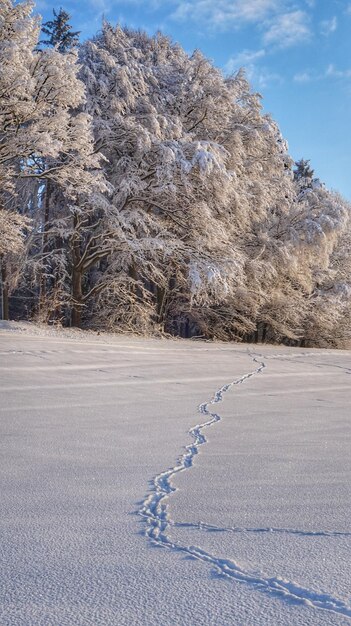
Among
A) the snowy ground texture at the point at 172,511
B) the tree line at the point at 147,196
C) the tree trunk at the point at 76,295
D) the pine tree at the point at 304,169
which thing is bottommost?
the snowy ground texture at the point at 172,511

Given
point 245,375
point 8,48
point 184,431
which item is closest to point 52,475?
point 184,431

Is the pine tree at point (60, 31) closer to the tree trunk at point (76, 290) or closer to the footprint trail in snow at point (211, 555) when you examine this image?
the tree trunk at point (76, 290)

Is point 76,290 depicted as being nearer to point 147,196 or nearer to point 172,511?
point 147,196

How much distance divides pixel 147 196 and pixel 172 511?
16.1 metres

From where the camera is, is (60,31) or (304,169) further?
(304,169)

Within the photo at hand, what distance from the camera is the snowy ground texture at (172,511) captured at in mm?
1978

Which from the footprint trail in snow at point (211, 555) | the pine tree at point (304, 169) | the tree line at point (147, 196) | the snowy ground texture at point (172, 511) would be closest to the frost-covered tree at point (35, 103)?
the tree line at point (147, 196)

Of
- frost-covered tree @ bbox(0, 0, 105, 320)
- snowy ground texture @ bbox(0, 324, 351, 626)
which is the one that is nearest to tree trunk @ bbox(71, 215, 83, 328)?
frost-covered tree @ bbox(0, 0, 105, 320)

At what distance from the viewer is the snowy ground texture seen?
6.49 feet

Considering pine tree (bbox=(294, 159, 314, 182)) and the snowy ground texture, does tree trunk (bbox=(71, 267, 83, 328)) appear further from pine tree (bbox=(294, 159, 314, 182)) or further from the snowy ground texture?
pine tree (bbox=(294, 159, 314, 182))

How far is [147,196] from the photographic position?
1831 centimetres

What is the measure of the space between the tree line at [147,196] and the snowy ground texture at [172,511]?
8.95 m

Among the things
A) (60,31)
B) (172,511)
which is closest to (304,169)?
(60,31)

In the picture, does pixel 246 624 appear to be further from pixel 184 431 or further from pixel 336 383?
pixel 336 383
